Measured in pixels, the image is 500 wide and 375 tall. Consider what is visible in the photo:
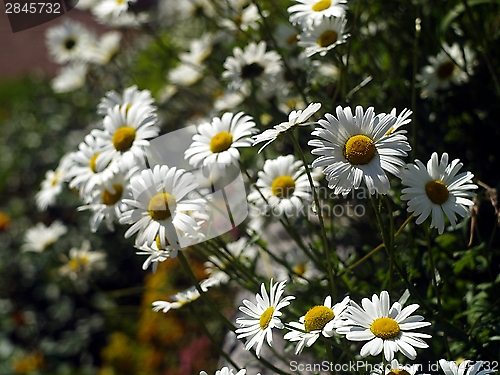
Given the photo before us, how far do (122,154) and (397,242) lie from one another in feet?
3.10

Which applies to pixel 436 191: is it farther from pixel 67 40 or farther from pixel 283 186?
pixel 67 40

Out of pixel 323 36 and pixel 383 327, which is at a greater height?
pixel 323 36

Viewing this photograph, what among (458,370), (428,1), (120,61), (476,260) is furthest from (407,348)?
(120,61)

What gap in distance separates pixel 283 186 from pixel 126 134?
50cm

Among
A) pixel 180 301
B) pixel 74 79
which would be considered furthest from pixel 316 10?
pixel 74 79

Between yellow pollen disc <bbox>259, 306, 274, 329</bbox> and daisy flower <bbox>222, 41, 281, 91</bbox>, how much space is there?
104 cm

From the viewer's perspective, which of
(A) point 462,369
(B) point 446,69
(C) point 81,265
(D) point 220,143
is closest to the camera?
(A) point 462,369

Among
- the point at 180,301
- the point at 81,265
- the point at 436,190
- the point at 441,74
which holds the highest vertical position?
the point at 436,190

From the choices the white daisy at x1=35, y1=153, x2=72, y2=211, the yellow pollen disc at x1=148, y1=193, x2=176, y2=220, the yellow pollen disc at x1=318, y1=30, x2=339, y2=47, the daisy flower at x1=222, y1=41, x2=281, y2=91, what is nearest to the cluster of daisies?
the white daisy at x1=35, y1=153, x2=72, y2=211

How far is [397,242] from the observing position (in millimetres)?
1880

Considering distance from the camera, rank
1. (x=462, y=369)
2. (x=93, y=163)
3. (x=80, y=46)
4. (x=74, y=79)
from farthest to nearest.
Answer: (x=74, y=79) → (x=80, y=46) → (x=93, y=163) → (x=462, y=369)

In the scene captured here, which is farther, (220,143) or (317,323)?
(220,143)

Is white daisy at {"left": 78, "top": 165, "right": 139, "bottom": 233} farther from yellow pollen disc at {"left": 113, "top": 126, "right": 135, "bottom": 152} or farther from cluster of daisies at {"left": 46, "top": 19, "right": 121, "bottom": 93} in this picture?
cluster of daisies at {"left": 46, "top": 19, "right": 121, "bottom": 93}

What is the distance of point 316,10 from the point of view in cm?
172
